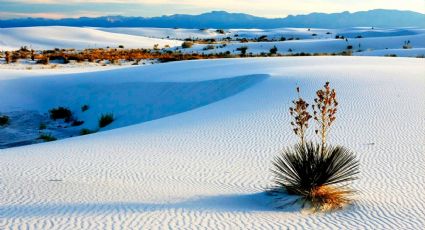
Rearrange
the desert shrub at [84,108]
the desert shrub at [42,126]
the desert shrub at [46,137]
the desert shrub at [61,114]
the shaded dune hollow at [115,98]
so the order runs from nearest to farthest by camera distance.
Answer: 1. the desert shrub at [46,137]
2. the desert shrub at [42,126]
3. the shaded dune hollow at [115,98]
4. the desert shrub at [61,114]
5. the desert shrub at [84,108]

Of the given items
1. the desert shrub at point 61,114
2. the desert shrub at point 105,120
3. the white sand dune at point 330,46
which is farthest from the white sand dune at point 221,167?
the white sand dune at point 330,46

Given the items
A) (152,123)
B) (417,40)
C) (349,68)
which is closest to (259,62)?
(349,68)

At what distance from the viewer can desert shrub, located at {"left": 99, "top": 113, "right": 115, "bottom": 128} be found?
17186mm

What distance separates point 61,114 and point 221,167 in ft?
36.9

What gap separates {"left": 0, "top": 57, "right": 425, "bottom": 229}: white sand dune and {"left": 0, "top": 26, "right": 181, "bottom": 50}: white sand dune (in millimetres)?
43224

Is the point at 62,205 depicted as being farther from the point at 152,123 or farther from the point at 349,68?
the point at 349,68

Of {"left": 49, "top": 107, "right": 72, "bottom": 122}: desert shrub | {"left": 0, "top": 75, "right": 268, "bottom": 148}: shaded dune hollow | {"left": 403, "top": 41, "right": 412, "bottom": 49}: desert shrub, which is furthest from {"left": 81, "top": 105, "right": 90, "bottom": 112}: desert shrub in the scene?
{"left": 403, "top": 41, "right": 412, "bottom": 49}: desert shrub

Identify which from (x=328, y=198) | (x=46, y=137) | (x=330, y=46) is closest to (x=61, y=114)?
(x=46, y=137)

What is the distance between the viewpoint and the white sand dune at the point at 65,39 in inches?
2247

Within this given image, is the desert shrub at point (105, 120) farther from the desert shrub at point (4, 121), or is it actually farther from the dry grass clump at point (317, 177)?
the dry grass clump at point (317, 177)

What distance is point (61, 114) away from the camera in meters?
18.7

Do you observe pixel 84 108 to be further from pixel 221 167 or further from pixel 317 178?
pixel 317 178

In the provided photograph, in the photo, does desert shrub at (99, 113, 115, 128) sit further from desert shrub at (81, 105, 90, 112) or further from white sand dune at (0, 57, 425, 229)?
white sand dune at (0, 57, 425, 229)

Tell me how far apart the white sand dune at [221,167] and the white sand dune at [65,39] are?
43.2 meters
